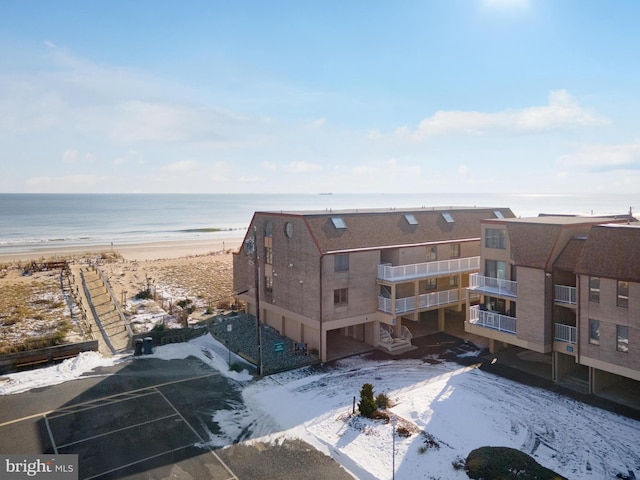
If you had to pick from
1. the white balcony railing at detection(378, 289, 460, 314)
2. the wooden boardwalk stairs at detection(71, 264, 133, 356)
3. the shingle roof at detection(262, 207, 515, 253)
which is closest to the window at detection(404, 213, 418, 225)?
the shingle roof at detection(262, 207, 515, 253)

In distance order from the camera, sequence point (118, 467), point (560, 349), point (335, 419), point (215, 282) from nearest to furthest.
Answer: point (118, 467)
point (335, 419)
point (560, 349)
point (215, 282)

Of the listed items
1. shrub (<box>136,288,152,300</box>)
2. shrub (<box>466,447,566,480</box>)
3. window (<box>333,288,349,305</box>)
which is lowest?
shrub (<box>466,447,566,480</box>)

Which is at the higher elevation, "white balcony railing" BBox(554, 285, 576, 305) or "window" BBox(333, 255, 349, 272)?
"window" BBox(333, 255, 349, 272)

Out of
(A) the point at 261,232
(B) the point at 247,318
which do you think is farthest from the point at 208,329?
(A) the point at 261,232

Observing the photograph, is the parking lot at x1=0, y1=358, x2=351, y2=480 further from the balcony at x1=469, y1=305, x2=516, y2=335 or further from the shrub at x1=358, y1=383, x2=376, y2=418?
the balcony at x1=469, y1=305, x2=516, y2=335

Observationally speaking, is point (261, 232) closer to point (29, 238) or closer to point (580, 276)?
point (580, 276)

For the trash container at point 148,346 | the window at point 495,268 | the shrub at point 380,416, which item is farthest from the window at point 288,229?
the shrub at point 380,416

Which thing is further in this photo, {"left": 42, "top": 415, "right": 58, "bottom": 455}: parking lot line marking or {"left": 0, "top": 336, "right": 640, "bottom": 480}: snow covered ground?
{"left": 42, "top": 415, "right": 58, "bottom": 455}: parking lot line marking

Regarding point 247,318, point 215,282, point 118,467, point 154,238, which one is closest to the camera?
point 118,467
